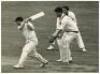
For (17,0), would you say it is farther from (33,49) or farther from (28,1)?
(33,49)

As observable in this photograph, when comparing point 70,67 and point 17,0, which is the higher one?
point 17,0

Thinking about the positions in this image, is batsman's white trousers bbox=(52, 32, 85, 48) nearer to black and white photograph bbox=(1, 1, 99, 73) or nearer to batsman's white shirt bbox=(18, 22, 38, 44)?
black and white photograph bbox=(1, 1, 99, 73)

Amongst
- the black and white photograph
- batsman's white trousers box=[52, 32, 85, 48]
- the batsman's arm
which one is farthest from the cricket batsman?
batsman's white trousers box=[52, 32, 85, 48]

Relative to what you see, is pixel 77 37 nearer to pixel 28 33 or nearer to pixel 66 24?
pixel 66 24

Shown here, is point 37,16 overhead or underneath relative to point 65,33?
overhead

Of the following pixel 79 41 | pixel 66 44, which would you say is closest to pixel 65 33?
pixel 66 44

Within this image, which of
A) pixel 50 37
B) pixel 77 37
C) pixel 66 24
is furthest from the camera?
pixel 50 37

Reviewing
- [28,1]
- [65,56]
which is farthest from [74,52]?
[28,1]
